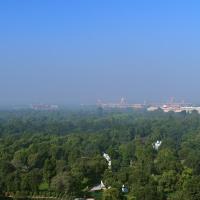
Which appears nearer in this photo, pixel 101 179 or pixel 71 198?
pixel 71 198

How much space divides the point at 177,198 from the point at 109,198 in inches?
116

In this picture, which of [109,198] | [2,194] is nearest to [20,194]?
[2,194]

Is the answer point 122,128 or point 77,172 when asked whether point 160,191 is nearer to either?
point 77,172

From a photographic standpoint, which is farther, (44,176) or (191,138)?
(191,138)

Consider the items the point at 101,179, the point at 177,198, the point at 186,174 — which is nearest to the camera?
the point at 177,198

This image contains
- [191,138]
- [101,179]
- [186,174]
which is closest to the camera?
[186,174]

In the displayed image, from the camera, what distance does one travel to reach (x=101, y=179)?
25609 mm

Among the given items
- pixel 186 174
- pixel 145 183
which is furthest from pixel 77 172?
pixel 186 174

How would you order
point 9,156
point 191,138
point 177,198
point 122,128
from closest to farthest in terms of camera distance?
point 177,198, point 9,156, point 191,138, point 122,128

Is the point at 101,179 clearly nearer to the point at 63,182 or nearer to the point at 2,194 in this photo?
the point at 63,182

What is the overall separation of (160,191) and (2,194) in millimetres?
7840

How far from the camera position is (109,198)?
63.1 feet

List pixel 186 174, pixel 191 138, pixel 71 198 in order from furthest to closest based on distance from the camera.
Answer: pixel 191 138, pixel 186 174, pixel 71 198

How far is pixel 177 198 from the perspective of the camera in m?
19.2
